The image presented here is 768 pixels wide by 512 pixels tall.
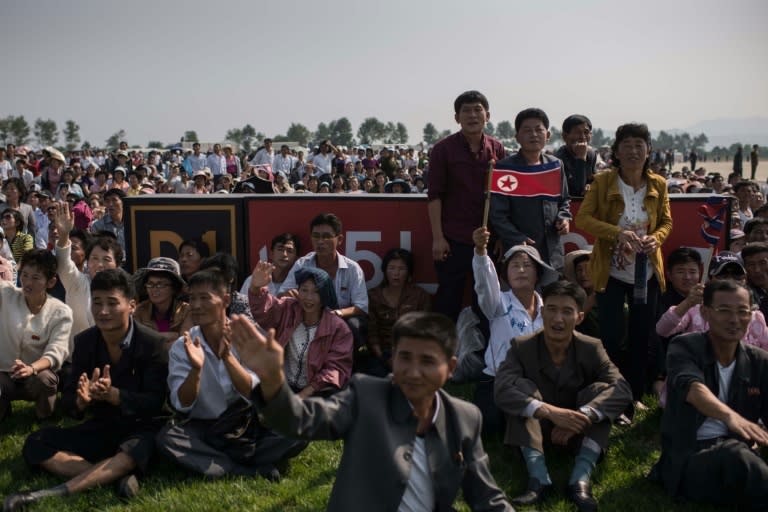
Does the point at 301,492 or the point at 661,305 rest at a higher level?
Answer: the point at 661,305

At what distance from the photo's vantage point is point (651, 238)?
5.43 meters

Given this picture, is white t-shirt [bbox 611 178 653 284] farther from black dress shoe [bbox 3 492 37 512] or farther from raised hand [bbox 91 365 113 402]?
black dress shoe [bbox 3 492 37 512]

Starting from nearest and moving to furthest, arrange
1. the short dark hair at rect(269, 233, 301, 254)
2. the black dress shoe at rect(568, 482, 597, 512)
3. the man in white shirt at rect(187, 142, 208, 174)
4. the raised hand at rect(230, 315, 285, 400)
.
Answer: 1. the raised hand at rect(230, 315, 285, 400)
2. the black dress shoe at rect(568, 482, 597, 512)
3. the short dark hair at rect(269, 233, 301, 254)
4. the man in white shirt at rect(187, 142, 208, 174)

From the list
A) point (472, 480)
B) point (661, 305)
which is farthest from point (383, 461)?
point (661, 305)

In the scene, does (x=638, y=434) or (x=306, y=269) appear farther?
(x=306, y=269)

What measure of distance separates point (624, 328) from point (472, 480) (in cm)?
301

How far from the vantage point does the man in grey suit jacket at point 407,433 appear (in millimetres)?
2846

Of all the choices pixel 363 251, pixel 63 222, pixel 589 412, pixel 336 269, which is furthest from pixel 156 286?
pixel 589 412

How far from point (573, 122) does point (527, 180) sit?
5.15ft

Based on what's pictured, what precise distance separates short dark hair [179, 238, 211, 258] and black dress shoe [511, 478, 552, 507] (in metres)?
4.07

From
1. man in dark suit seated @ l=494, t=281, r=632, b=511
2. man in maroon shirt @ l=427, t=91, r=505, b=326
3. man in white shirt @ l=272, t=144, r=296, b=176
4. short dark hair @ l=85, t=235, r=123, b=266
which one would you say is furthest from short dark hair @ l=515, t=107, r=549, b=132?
man in white shirt @ l=272, t=144, r=296, b=176

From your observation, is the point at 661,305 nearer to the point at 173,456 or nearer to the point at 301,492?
the point at 301,492

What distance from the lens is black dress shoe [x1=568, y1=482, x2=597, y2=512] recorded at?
4.09m

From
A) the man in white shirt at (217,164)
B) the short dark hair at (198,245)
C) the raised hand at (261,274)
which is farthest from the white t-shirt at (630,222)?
the man in white shirt at (217,164)
